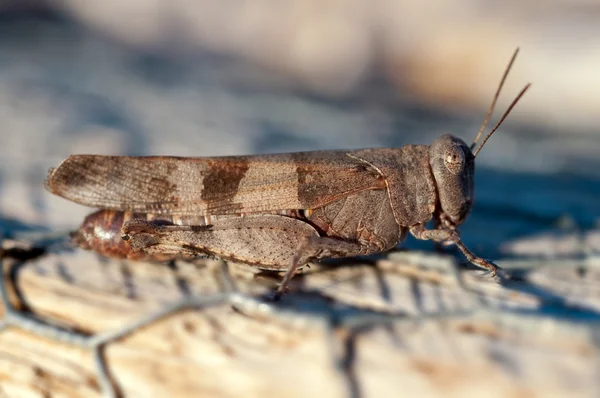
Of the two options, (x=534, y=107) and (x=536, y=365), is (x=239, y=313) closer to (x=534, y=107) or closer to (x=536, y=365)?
(x=536, y=365)

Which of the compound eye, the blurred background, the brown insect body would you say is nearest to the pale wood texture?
the brown insect body

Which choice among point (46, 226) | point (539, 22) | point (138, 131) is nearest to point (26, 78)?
point (138, 131)

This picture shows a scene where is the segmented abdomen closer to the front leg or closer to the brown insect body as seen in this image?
the brown insect body

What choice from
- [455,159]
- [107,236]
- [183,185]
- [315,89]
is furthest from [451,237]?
[315,89]

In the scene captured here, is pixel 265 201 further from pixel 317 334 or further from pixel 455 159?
pixel 455 159

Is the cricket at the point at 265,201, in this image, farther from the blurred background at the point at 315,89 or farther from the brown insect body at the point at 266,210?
the blurred background at the point at 315,89

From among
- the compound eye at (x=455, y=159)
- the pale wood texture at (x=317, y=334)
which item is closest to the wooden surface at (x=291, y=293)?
the pale wood texture at (x=317, y=334)

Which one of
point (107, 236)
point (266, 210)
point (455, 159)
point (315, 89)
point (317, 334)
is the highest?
point (315, 89)
